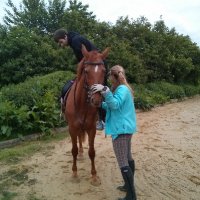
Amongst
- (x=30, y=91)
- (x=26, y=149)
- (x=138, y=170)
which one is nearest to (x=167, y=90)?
(x=30, y=91)

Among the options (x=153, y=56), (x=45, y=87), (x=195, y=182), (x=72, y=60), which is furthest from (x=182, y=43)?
(x=195, y=182)

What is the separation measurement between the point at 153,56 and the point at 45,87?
28.4 feet

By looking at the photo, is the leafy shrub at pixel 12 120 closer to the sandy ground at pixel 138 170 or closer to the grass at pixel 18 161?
the grass at pixel 18 161

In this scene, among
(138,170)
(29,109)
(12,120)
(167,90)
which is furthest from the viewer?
(167,90)

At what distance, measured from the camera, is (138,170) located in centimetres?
631

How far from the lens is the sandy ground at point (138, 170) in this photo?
5.25 meters

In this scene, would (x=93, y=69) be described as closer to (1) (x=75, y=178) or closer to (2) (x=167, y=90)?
(1) (x=75, y=178)

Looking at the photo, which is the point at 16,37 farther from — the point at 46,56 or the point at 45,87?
the point at 45,87

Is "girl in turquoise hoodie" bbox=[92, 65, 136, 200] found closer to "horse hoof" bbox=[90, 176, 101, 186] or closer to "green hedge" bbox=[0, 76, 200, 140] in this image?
"horse hoof" bbox=[90, 176, 101, 186]

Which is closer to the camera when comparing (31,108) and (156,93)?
(31,108)

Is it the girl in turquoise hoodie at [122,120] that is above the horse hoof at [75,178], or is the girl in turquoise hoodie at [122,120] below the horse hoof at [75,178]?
above

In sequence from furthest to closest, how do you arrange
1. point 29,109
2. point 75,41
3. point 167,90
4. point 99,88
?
point 167,90 → point 29,109 → point 75,41 → point 99,88

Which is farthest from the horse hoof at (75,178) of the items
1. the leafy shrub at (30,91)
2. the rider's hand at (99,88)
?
the leafy shrub at (30,91)

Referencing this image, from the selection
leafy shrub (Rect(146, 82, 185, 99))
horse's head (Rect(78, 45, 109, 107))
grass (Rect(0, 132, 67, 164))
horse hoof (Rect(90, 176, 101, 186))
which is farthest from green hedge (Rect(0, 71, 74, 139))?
leafy shrub (Rect(146, 82, 185, 99))
